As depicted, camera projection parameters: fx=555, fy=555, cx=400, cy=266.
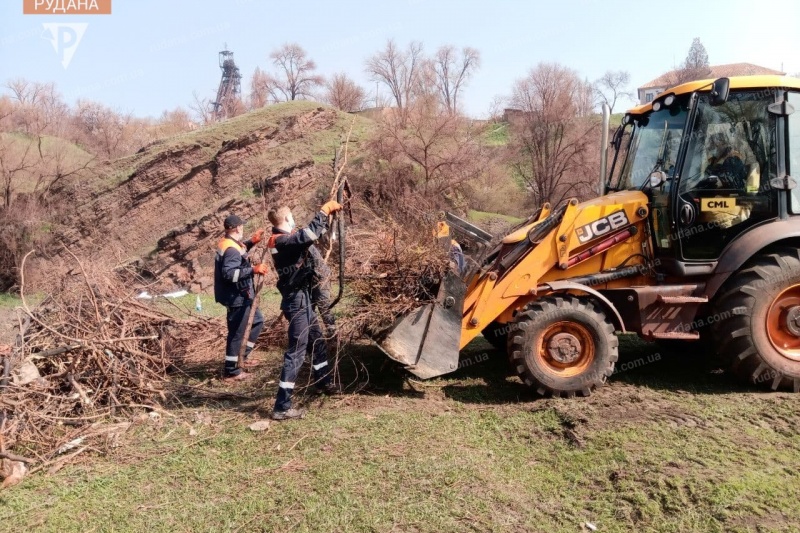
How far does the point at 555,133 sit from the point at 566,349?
14448mm

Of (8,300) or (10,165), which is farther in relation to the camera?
(10,165)

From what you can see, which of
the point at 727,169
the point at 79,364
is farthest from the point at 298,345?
the point at 727,169

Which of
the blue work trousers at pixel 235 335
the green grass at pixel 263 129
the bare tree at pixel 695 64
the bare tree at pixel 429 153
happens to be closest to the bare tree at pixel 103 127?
the green grass at pixel 263 129

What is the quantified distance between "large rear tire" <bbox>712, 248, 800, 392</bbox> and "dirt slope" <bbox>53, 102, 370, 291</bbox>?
40.2ft

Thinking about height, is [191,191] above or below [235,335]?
above

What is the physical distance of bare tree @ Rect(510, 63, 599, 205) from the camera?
57.9ft

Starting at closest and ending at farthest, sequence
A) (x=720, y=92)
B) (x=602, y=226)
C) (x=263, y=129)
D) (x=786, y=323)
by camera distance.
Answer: (x=720, y=92), (x=786, y=323), (x=602, y=226), (x=263, y=129)

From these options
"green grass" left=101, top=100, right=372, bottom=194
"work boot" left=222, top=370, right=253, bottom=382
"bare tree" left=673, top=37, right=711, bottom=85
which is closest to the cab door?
"work boot" left=222, top=370, right=253, bottom=382

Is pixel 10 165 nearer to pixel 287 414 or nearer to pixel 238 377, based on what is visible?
pixel 238 377

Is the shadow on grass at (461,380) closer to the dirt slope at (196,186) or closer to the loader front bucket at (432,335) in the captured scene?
the loader front bucket at (432,335)

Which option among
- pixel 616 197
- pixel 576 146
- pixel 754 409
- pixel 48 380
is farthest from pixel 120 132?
pixel 754 409

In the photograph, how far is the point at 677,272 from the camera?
4.98 m

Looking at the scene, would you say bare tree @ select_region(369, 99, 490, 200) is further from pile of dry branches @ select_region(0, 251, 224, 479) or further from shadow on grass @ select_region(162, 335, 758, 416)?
pile of dry branches @ select_region(0, 251, 224, 479)

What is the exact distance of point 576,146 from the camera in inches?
691
